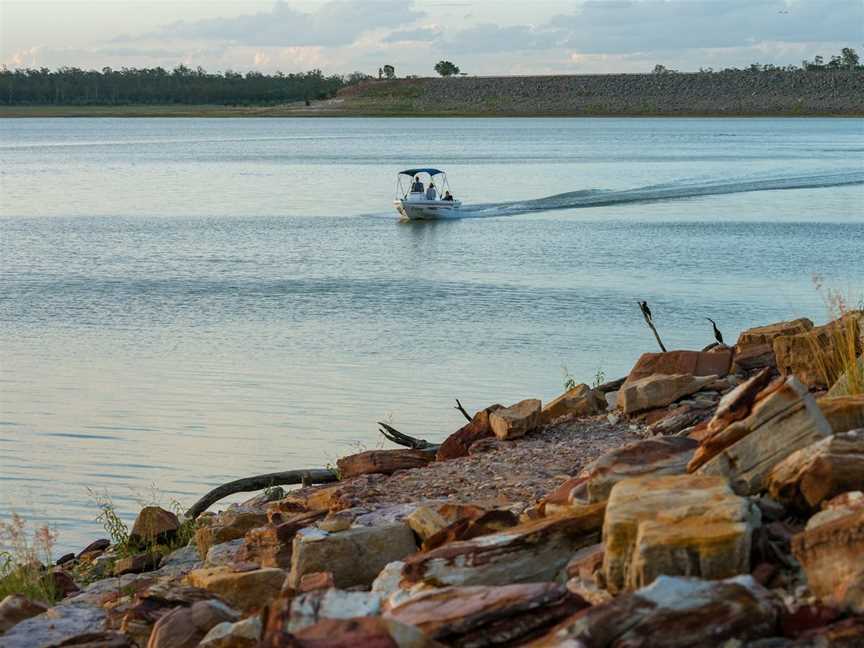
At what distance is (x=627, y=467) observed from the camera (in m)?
6.35

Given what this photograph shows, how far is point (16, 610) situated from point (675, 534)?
3.68 metres

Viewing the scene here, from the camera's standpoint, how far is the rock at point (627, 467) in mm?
6301

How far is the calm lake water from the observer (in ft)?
46.2

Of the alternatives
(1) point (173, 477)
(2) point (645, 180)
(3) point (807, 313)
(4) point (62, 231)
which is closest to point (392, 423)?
(1) point (173, 477)

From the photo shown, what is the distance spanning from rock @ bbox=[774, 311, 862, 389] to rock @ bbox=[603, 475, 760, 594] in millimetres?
3863

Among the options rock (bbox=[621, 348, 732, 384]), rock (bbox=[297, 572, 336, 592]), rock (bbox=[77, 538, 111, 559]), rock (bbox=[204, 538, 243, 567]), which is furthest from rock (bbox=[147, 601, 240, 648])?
rock (bbox=[621, 348, 732, 384])

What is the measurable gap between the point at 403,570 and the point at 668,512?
3.81ft

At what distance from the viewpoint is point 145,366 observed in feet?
60.7

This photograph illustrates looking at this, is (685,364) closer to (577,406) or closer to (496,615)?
(577,406)

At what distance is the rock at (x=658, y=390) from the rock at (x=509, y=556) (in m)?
4.48

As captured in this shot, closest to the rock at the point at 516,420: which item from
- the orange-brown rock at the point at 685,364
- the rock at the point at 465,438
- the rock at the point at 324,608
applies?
the rock at the point at 465,438

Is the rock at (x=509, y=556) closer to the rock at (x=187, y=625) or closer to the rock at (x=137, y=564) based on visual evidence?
the rock at (x=187, y=625)

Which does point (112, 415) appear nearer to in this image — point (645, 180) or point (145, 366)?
point (145, 366)

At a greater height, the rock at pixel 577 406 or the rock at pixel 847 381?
the rock at pixel 847 381
